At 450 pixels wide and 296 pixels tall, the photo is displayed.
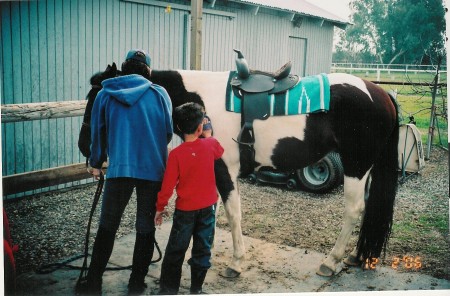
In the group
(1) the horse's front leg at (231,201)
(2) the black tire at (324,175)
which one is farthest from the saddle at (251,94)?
(2) the black tire at (324,175)

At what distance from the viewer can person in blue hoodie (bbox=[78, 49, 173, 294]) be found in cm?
252

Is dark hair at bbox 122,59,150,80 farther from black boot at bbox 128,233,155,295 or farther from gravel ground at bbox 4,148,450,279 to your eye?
gravel ground at bbox 4,148,450,279

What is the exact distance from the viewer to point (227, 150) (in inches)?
127

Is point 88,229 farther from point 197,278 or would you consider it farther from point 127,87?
point 127,87

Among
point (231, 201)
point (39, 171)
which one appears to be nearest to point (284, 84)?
point (231, 201)

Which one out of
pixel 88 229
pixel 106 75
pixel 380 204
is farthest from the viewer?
pixel 380 204

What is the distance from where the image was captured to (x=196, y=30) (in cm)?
435

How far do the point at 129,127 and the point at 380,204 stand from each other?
207 cm

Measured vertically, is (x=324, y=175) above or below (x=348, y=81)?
below

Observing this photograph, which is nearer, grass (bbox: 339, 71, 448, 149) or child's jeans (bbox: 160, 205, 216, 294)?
child's jeans (bbox: 160, 205, 216, 294)

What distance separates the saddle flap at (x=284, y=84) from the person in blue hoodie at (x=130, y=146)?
0.93 metres

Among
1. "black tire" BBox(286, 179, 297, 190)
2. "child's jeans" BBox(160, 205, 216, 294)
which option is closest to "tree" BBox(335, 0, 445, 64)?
"black tire" BBox(286, 179, 297, 190)

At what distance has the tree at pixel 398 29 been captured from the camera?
3553 mm

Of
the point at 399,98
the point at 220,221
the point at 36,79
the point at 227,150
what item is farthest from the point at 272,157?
the point at 399,98
